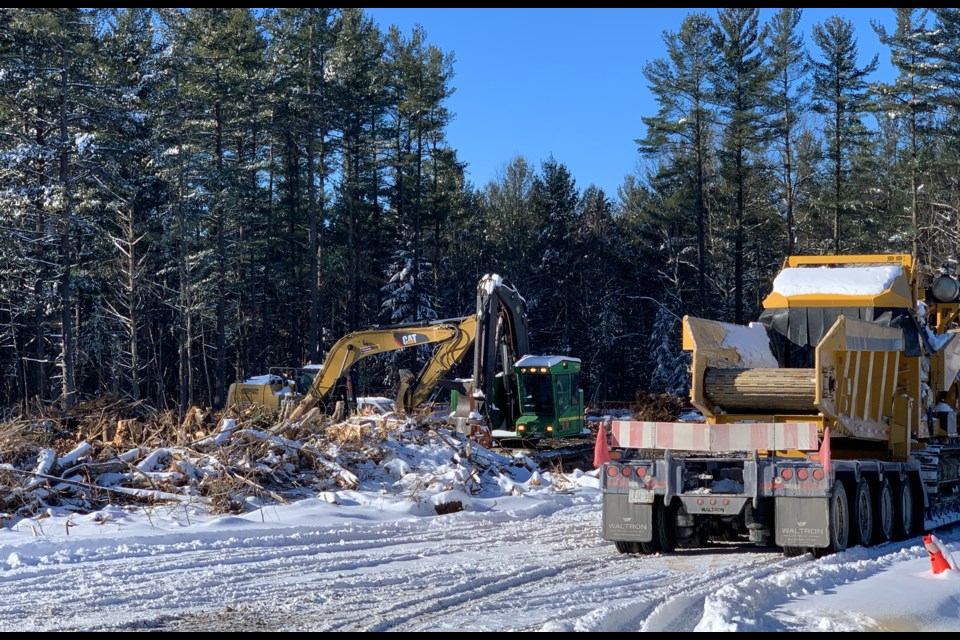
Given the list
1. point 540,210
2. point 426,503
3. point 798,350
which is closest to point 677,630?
point 798,350

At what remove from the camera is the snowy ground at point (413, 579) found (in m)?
8.30

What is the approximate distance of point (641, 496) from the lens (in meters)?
12.2

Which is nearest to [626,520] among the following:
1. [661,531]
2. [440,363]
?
[661,531]

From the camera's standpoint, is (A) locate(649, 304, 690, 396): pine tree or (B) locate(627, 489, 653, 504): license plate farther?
(A) locate(649, 304, 690, 396): pine tree

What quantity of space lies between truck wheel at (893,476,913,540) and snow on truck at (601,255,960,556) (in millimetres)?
21

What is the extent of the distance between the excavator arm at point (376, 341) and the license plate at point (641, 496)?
45.5ft

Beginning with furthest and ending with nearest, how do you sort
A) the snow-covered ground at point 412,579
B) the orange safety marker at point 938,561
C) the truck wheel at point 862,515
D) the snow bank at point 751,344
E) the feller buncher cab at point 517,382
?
the feller buncher cab at point 517,382 < the snow bank at point 751,344 < the truck wheel at point 862,515 < the orange safety marker at point 938,561 < the snow-covered ground at point 412,579

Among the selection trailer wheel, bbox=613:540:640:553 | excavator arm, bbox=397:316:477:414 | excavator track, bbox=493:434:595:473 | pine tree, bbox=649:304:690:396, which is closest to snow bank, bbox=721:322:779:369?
trailer wheel, bbox=613:540:640:553

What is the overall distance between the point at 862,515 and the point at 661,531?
2447mm

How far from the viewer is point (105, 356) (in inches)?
1890

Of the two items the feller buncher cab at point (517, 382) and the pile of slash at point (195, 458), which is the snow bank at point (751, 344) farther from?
the feller buncher cab at point (517, 382)

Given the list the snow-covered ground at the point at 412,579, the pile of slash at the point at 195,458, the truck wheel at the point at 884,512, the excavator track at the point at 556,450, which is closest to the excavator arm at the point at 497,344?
the excavator track at the point at 556,450

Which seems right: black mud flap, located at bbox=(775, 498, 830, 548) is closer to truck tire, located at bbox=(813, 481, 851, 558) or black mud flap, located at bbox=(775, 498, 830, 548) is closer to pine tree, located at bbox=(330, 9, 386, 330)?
truck tire, located at bbox=(813, 481, 851, 558)

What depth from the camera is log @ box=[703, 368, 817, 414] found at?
40.8 ft
